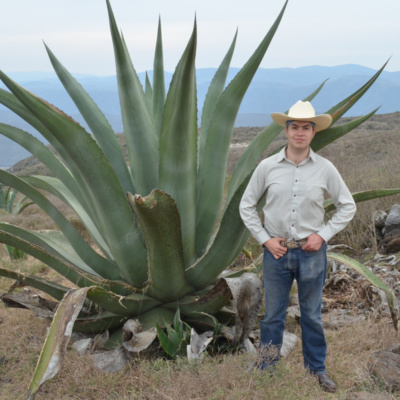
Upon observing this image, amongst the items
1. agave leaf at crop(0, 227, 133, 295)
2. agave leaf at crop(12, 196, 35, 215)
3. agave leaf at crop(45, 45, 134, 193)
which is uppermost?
agave leaf at crop(45, 45, 134, 193)

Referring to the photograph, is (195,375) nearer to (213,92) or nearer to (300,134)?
(300,134)

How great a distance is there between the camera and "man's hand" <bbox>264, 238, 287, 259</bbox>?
2.33 m

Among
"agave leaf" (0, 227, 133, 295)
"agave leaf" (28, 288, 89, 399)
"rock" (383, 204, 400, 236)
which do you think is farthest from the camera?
"rock" (383, 204, 400, 236)

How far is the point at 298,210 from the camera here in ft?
7.59

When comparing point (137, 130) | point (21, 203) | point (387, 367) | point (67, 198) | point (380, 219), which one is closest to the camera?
point (387, 367)

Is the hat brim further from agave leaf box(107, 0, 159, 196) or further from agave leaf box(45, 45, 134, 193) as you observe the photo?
agave leaf box(45, 45, 134, 193)

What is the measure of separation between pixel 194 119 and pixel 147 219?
0.58m

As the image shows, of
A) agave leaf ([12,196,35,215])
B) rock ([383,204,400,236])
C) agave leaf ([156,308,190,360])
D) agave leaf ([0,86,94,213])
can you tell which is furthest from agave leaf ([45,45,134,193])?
rock ([383,204,400,236])

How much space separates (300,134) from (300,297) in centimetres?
82

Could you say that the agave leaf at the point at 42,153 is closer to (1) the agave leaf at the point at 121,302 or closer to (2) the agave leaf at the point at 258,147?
(1) the agave leaf at the point at 121,302

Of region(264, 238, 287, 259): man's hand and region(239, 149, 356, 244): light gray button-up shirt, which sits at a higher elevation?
region(239, 149, 356, 244): light gray button-up shirt

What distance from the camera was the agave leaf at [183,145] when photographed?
2287 millimetres

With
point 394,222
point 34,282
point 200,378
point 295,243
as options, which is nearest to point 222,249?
point 295,243

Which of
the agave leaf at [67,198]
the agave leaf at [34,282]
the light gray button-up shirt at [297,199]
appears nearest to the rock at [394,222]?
the light gray button-up shirt at [297,199]
